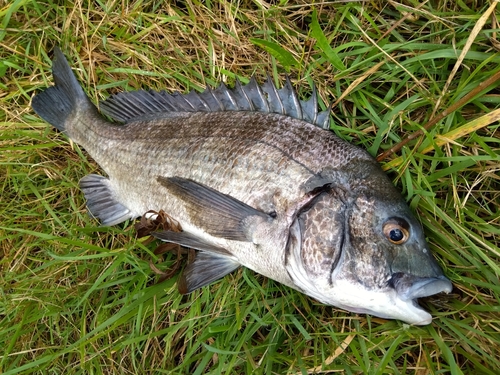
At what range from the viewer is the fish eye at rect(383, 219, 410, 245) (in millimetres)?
1921

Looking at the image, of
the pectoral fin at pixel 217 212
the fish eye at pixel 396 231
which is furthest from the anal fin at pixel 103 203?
the fish eye at pixel 396 231

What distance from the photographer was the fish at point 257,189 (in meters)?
1.91

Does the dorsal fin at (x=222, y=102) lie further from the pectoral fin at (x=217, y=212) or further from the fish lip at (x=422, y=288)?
the fish lip at (x=422, y=288)

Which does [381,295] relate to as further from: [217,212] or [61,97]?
[61,97]

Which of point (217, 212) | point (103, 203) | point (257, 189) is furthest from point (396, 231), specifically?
point (103, 203)

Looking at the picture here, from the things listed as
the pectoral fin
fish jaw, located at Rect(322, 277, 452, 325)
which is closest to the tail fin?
the pectoral fin

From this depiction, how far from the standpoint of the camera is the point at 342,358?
7.64 ft

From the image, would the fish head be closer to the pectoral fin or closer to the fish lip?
the fish lip

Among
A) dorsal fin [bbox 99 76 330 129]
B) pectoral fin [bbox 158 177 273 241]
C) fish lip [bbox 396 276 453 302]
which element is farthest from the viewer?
dorsal fin [bbox 99 76 330 129]

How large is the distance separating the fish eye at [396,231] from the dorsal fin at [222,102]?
0.66 metres

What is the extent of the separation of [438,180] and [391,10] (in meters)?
1.07

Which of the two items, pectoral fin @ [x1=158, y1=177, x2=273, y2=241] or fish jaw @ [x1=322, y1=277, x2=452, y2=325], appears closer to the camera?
fish jaw @ [x1=322, y1=277, x2=452, y2=325]

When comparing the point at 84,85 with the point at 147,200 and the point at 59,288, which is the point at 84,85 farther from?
the point at 59,288

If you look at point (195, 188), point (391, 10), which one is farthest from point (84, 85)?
point (391, 10)
